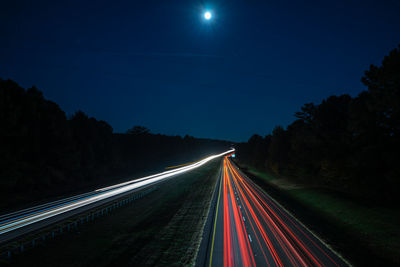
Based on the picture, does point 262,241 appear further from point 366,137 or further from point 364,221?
point 366,137

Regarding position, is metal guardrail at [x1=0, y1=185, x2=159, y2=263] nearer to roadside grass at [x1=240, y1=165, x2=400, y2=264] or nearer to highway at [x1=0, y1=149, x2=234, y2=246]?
highway at [x1=0, y1=149, x2=234, y2=246]

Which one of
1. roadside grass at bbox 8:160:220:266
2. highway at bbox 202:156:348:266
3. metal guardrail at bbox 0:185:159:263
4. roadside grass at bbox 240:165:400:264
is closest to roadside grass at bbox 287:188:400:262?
roadside grass at bbox 240:165:400:264

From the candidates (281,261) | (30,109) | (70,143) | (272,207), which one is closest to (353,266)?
(281,261)

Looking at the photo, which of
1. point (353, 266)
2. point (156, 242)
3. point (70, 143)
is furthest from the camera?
point (70, 143)

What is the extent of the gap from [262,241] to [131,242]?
10.2 meters

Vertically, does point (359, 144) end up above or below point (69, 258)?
above

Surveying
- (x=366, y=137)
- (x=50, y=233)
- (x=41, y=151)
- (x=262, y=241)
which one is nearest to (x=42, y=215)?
(x=50, y=233)

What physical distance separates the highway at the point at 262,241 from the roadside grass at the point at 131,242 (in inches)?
64.9

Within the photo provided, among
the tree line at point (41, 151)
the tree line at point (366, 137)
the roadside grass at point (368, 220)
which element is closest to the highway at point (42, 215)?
the tree line at point (41, 151)

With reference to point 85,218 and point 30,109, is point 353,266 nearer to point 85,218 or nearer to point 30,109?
point 85,218

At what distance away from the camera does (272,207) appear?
23.3 m

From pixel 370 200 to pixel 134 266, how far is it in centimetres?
2586

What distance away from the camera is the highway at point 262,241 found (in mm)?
11812

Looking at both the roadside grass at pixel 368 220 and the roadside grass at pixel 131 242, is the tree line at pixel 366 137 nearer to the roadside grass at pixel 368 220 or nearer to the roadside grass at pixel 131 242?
the roadside grass at pixel 368 220
